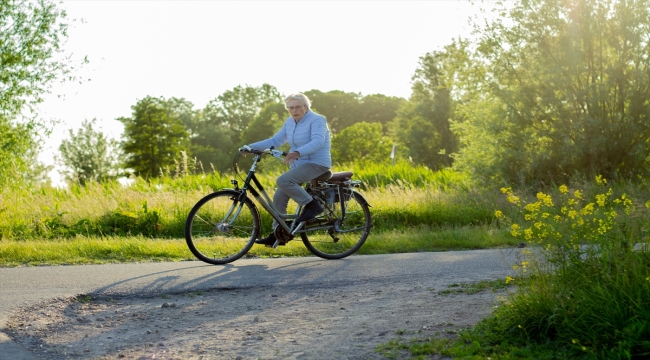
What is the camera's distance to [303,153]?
8750mm

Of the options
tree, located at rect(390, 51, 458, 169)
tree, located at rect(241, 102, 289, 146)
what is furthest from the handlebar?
tree, located at rect(241, 102, 289, 146)

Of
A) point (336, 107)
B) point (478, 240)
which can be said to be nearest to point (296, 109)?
point (478, 240)

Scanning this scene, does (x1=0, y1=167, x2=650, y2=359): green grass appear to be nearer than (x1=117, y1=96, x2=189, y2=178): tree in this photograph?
Yes

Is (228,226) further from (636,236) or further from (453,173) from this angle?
(453,173)

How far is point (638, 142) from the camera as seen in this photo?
17.2 metres

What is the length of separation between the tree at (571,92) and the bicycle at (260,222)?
331 inches

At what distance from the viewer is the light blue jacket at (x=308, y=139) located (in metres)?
8.82

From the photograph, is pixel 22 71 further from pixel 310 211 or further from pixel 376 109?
pixel 376 109

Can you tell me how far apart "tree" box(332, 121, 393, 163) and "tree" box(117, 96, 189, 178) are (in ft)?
41.7

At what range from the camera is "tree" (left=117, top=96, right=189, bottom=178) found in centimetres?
5862

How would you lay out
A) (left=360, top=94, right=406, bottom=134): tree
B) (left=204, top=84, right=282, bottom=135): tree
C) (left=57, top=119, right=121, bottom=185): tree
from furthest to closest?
(left=204, top=84, right=282, bottom=135): tree
(left=360, top=94, right=406, bottom=134): tree
(left=57, top=119, right=121, bottom=185): tree

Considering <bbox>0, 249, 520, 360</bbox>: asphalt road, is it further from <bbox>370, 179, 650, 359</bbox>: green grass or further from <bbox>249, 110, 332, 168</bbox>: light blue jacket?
<bbox>370, 179, 650, 359</bbox>: green grass

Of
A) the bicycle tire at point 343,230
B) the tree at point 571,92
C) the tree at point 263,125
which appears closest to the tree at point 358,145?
the tree at point 263,125

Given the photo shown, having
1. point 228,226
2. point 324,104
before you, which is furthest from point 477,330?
point 324,104
